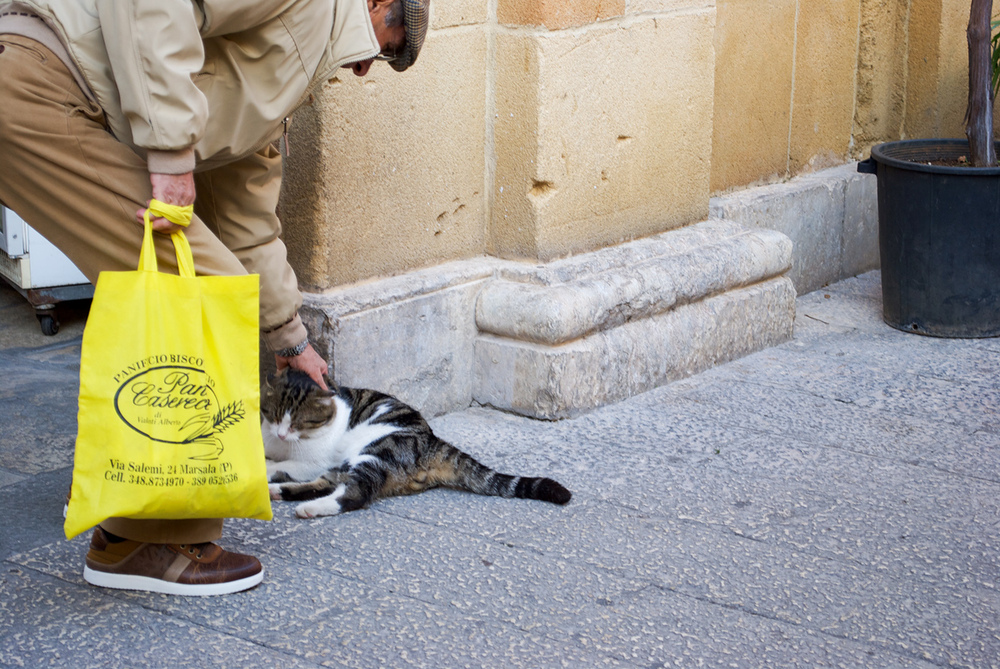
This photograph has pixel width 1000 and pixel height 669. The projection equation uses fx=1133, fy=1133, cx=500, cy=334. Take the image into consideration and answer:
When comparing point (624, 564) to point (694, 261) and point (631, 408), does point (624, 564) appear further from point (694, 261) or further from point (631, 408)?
point (694, 261)

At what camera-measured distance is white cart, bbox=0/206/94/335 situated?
15.0 feet

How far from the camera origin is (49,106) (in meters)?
2.29

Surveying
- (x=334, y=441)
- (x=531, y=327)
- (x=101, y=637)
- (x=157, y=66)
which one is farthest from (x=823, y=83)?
(x=101, y=637)

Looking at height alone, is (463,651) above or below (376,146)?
below

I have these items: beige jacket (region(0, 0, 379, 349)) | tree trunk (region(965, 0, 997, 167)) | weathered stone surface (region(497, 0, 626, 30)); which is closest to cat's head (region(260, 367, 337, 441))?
beige jacket (region(0, 0, 379, 349))

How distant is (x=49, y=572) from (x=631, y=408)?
6.74 feet

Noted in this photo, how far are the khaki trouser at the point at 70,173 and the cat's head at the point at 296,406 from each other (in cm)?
72

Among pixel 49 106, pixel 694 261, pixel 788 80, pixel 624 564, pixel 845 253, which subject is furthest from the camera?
pixel 845 253

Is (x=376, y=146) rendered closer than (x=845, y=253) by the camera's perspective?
Yes

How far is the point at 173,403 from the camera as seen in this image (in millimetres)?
2320

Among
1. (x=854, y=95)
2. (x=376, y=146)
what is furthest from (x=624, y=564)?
(x=854, y=95)

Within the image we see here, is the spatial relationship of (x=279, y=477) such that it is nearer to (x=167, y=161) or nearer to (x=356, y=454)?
(x=356, y=454)

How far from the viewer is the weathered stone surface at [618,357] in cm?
384

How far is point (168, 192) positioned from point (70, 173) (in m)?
0.21
